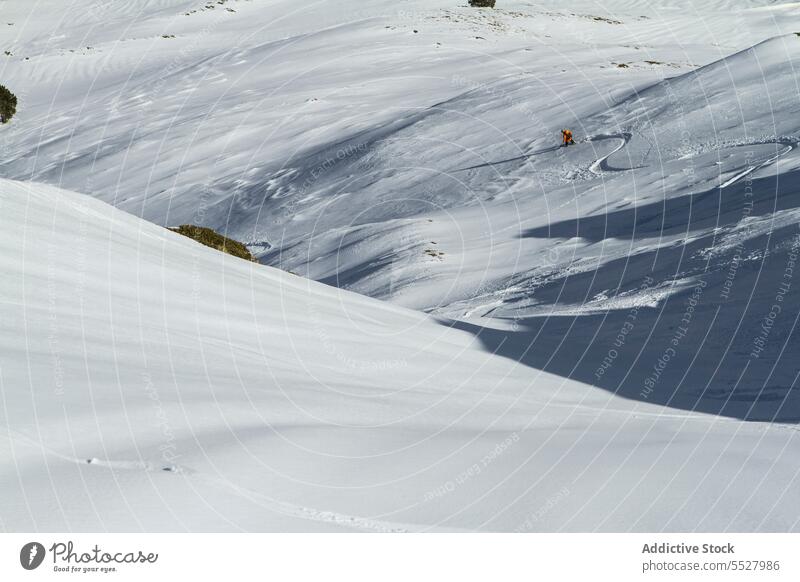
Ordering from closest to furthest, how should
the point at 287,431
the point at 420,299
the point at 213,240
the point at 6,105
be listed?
the point at 287,431
the point at 420,299
the point at 213,240
the point at 6,105

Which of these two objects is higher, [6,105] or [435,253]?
[435,253]

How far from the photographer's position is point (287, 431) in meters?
6.45

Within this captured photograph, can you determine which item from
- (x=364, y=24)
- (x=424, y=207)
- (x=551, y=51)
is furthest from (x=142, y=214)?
(x=364, y=24)

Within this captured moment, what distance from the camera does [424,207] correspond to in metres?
25.6

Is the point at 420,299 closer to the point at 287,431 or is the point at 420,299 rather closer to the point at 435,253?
the point at 435,253

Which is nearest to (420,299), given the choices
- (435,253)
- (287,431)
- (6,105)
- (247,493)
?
(435,253)
